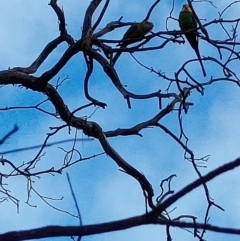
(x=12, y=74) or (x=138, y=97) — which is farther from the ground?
(x=12, y=74)

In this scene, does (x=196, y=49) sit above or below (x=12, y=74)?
above

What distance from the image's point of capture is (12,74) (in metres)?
2.40

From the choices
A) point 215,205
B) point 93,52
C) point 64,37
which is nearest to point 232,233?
point 215,205

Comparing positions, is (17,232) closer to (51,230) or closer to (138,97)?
(51,230)

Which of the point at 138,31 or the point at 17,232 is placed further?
the point at 138,31

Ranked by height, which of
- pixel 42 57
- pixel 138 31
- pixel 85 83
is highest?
pixel 138 31

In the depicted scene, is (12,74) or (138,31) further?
(138,31)

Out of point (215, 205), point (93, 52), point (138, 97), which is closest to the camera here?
point (215, 205)

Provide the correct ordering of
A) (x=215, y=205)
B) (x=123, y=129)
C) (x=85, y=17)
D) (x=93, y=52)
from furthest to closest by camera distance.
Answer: (x=123, y=129) < (x=85, y=17) < (x=93, y=52) < (x=215, y=205)

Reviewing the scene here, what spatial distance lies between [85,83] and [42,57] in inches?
17.2

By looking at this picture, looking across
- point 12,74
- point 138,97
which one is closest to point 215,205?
point 138,97

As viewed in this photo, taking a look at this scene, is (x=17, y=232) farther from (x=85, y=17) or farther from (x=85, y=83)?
(x=85, y=17)

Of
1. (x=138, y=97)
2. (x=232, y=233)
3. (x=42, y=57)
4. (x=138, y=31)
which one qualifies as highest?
(x=138, y=31)

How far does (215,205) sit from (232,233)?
129 cm
